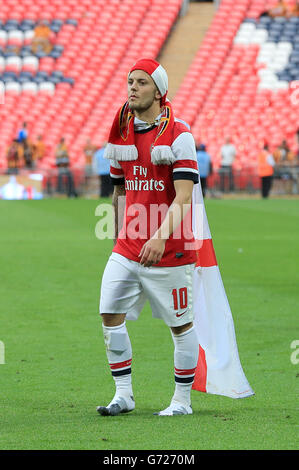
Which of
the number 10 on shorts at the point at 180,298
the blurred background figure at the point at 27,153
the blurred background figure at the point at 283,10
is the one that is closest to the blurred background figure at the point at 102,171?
the blurred background figure at the point at 27,153

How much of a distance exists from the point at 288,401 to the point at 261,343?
7.01 feet

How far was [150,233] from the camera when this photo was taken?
5.54m

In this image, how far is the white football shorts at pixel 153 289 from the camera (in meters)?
5.48

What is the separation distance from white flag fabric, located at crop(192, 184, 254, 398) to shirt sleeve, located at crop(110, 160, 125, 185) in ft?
1.47

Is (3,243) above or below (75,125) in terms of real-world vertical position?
below

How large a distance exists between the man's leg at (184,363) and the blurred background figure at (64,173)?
89.7 feet

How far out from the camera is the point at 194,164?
5406 millimetres

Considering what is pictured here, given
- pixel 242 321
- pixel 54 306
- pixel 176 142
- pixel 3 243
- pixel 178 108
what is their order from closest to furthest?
1. pixel 176 142
2. pixel 242 321
3. pixel 54 306
4. pixel 3 243
5. pixel 178 108

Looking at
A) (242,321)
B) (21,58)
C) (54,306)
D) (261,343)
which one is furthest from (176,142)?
(21,58)

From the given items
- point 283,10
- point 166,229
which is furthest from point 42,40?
point 166,229

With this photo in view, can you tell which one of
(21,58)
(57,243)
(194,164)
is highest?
(21,58)

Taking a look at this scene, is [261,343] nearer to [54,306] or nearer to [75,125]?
[54,306]

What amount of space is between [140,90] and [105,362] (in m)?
2.60

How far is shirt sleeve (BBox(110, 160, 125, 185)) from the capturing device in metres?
5.75
